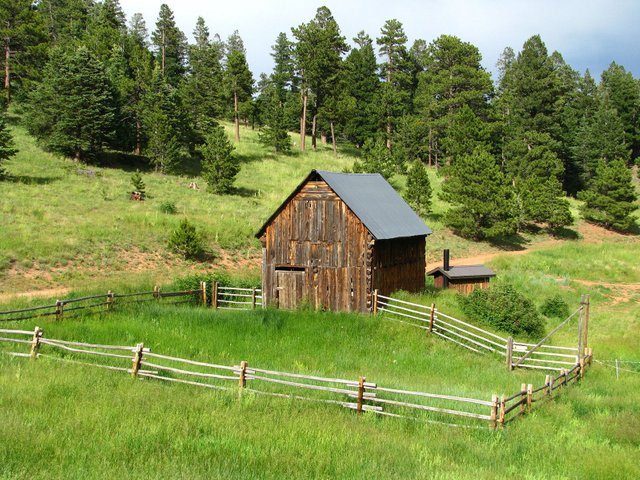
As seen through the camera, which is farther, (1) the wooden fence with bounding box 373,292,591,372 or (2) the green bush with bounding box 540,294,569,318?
(2) the green bush with bounding box 540,294,569,318

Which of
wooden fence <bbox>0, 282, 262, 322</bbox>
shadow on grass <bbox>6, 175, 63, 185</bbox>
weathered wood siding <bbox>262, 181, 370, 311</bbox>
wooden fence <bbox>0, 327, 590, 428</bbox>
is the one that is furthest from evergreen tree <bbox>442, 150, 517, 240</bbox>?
wooden fence <bbox>0, 327, 590, 428</bbox>

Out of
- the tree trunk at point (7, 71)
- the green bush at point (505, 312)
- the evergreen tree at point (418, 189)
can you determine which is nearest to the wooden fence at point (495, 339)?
the green bush at point (505, 312)

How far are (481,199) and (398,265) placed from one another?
1048 inches

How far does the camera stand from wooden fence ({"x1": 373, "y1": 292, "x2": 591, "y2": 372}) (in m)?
19.8

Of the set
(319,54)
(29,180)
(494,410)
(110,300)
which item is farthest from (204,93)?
(494,410)

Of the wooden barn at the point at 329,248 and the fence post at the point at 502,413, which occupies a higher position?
the wooden barn at the point at 329,248

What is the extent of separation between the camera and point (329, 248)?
2678 cm

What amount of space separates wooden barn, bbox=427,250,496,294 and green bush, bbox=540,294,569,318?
4574 mm

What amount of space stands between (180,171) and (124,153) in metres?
6.81

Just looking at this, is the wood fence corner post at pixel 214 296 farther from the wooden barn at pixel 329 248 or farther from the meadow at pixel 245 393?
the meadow at pixel 245 393

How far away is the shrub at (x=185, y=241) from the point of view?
37.4m

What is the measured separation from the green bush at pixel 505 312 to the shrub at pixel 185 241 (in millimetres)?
18476

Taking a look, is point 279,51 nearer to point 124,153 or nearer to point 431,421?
point 124,153

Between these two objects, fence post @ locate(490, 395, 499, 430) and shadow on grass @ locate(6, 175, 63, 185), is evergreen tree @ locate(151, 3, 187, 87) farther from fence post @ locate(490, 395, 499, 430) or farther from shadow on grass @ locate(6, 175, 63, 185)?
fence post @ locate(490, 395, 499, 430)
